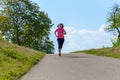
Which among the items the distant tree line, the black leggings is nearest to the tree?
the distant tree line

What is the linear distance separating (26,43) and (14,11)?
6.92 metres

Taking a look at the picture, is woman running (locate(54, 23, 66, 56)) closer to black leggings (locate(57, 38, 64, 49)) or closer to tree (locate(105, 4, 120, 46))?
black leggings (locate(57, 38, 64, 49))

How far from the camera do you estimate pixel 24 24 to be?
81625 millimetres

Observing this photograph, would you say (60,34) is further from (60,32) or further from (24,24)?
(24,24)

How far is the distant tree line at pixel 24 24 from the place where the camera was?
8112 centimetres

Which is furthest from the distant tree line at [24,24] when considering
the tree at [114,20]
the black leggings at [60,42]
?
the black leggings at [60,42]

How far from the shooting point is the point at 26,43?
268ft

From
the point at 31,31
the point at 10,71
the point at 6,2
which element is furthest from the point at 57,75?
the point at 6,2

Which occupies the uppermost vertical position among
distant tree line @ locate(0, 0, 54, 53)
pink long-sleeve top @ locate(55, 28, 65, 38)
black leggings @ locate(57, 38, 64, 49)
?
distant tree line @ locate(0, 0, 54, 53)

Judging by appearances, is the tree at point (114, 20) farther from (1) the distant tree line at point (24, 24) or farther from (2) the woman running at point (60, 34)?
(2) the woman running at point (60, 34)

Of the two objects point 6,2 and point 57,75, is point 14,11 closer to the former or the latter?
point 6,2

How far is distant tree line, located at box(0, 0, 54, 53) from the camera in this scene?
266 ft

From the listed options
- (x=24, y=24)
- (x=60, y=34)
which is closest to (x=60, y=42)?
(x=60, y=34)

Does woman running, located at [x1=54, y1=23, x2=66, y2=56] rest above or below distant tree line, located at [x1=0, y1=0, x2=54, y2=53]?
below
